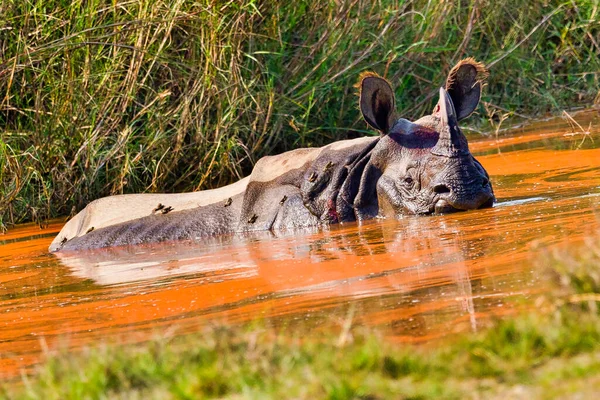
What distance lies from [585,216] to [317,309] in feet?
6.77

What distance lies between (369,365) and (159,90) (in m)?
7.27

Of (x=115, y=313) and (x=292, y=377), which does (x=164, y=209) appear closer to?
(x=115, y=313)

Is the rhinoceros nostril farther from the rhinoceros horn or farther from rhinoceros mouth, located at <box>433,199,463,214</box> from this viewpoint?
the rhinoceros horn

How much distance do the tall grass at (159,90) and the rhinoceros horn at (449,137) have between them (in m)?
2.86

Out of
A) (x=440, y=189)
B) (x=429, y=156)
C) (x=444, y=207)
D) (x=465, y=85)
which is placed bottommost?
(x=444, y=207)

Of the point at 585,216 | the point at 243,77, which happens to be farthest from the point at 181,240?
the point at 585,216

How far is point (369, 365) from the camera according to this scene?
10.2 ft

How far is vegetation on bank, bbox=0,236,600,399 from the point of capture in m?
2.88

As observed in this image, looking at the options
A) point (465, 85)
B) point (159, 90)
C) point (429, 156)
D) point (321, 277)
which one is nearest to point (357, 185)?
point (429, 156)

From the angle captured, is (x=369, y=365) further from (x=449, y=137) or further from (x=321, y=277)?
(x=449, y=137)

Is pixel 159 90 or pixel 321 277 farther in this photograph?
pixel 159 90

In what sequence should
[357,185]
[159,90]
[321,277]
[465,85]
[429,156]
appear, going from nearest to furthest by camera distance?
[321,277] < [429,156] < [357,185] < [465,85] < [159,90]

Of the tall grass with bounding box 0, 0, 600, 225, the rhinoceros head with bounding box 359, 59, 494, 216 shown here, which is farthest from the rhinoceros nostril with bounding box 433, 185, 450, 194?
the tall grass with bounding box 0, 0, 600, 225

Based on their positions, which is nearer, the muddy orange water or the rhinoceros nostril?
the muddy orange water
